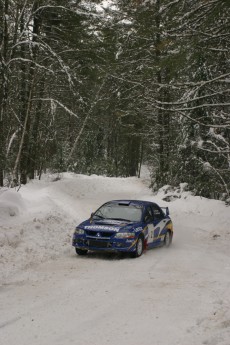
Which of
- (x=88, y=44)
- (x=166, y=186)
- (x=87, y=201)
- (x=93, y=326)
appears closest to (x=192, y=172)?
(x=166, y=186)

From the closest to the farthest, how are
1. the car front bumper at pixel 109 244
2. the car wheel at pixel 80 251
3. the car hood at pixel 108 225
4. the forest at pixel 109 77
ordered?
1. the car front bumper at pixel 109 244
2. the car hood at pixel 108 225
3. the forest at pixel 109 77
4. the car wheel at pixel 80 251

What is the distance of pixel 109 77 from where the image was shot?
22.0 m

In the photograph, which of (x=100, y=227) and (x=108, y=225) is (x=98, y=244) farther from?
(x=108, y=225)

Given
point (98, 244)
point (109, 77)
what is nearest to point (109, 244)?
point (98, 244)

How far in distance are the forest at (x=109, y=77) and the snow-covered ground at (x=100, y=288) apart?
2.90m

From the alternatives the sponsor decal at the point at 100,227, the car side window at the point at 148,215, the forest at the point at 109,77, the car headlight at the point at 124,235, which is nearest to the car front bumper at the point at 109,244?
the car headlight at the point at 124,235

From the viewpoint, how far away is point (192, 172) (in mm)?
23984

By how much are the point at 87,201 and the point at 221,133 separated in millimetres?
7960

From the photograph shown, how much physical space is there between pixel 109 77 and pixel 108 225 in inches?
452

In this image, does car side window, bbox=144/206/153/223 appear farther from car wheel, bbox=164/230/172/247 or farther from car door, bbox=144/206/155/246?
car wheel, bbox=164/230/172/247

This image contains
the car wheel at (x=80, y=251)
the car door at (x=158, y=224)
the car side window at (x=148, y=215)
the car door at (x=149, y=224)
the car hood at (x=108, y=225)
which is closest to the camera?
the car hood at (x=108, y=225)

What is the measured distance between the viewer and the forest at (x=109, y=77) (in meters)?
12.2

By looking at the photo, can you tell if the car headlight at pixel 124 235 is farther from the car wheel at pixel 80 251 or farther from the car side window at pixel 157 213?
the car side window at pixel 157 213

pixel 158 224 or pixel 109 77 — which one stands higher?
pixel 109 77
